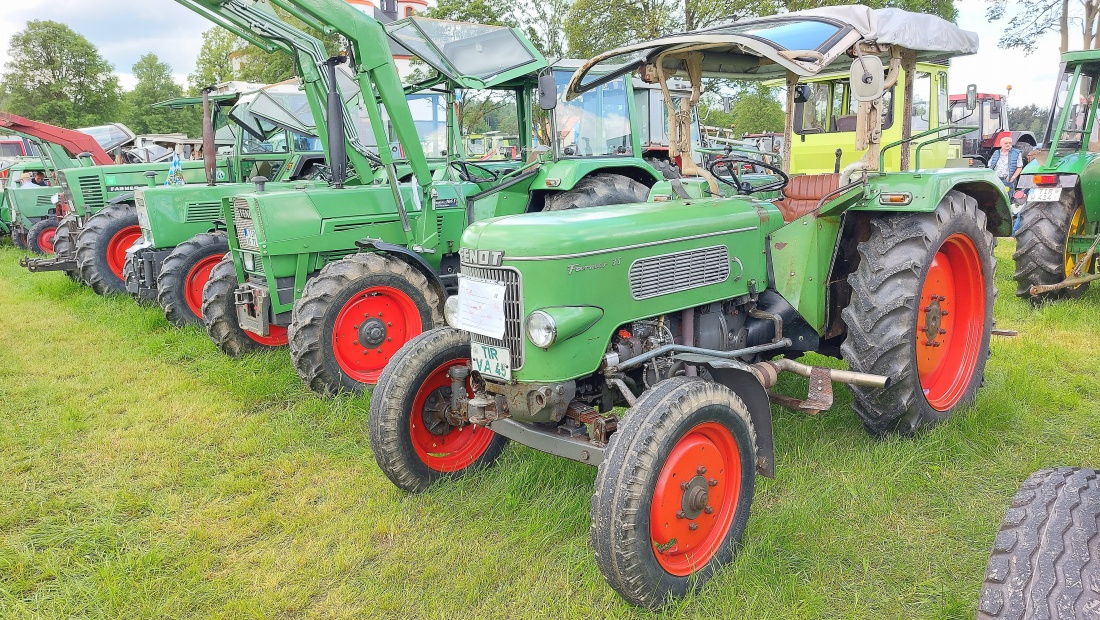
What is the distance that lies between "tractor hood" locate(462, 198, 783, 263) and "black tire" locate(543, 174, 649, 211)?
2.59 meters

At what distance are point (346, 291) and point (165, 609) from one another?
2473 mm

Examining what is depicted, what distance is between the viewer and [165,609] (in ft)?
9.18

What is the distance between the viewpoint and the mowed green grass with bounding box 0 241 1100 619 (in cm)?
280

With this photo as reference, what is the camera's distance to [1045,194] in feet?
21.5

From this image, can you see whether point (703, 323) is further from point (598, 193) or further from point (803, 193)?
point (598, 193)

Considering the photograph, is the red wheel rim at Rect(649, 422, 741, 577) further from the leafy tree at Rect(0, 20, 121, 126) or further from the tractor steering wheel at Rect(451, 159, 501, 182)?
the leafy tree at Rect(0, 20, 121, 126)

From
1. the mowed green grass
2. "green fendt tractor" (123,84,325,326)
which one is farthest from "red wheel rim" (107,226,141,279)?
the mowed green grass

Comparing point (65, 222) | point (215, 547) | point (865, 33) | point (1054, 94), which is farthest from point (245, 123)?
point (1054, 94)

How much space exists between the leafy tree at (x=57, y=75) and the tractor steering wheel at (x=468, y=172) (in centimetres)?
4242

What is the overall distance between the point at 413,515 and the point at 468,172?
369cm

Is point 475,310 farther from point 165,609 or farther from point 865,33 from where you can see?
point 865,33

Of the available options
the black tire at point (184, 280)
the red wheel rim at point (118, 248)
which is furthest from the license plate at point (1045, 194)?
the red wheel rim at point (118, 248)

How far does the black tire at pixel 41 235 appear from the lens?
39.4ft

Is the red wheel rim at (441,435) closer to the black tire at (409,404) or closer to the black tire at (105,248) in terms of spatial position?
the black tire at (409,404)
